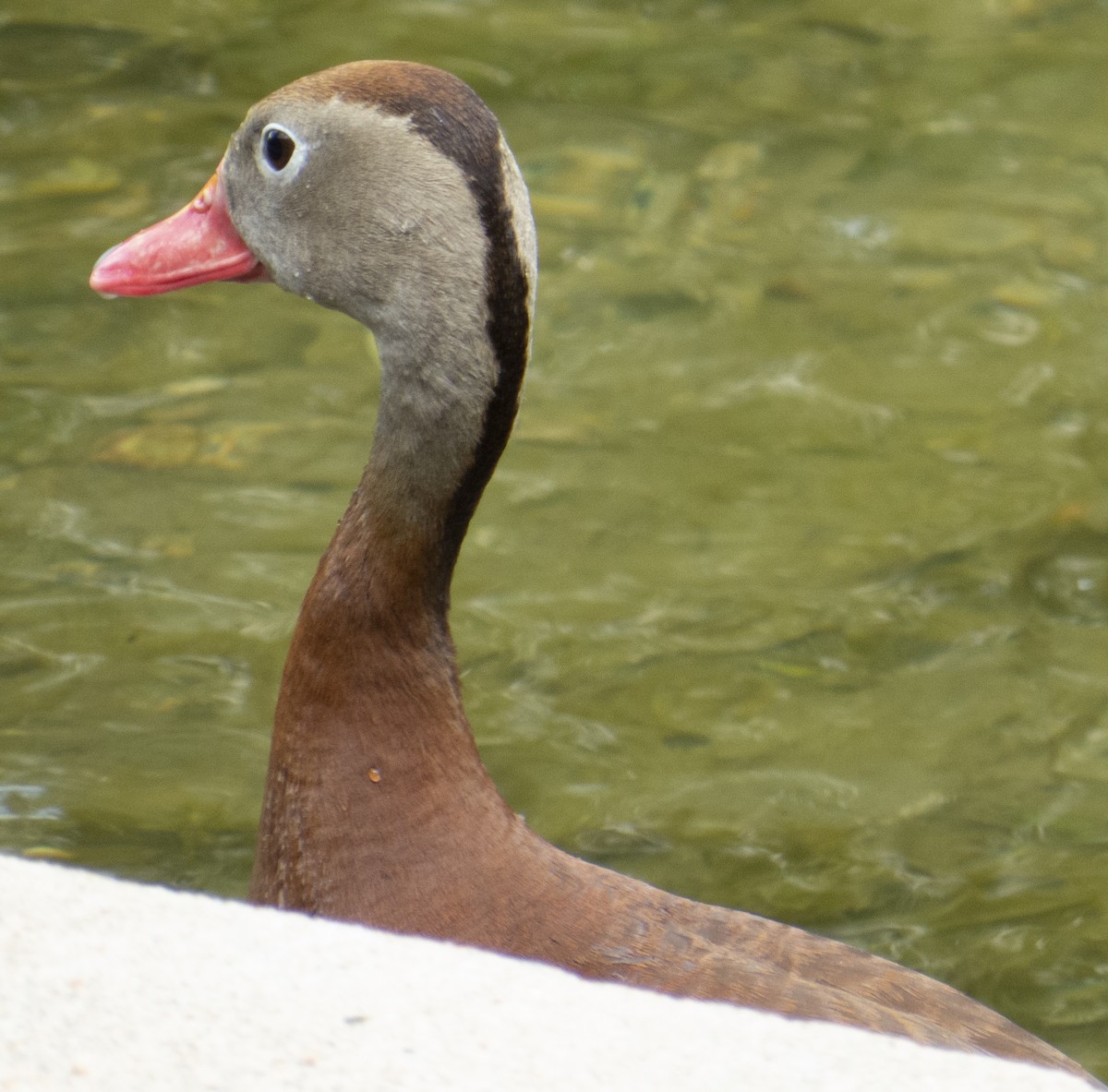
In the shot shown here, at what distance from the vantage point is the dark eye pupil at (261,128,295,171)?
2.86 meters

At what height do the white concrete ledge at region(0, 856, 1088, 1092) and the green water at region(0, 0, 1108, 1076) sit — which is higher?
the white concrete ledge at region(0, 856, 1088, 1092)

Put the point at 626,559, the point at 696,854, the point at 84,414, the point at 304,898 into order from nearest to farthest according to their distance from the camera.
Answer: the point at 304,898 → the point at 696,854 → the point at 626,559 → the point at 84,414

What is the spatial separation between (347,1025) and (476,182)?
130 centimetres

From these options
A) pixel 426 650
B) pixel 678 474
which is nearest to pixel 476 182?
pixel 426 650

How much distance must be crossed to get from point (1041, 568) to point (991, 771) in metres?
0.90

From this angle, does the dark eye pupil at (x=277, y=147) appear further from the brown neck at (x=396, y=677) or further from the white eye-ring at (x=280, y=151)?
the brown neck at (x=396, y=677)

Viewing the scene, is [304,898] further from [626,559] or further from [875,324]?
[875,324]

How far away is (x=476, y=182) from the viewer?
258 cm

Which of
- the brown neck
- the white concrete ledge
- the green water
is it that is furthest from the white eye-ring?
the green water

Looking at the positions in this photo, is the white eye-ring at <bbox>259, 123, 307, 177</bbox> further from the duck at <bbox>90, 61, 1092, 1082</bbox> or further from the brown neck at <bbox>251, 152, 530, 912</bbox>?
the brown neck at <bbox>251, 152, 530, 912</bbox>

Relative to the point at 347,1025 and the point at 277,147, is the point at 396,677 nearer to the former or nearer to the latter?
the point at 277,147

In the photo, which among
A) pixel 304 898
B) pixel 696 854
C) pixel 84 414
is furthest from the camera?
pixel 84 414

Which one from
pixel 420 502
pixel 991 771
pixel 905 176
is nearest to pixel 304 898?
pixel 420 502

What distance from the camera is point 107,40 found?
7.37 m
